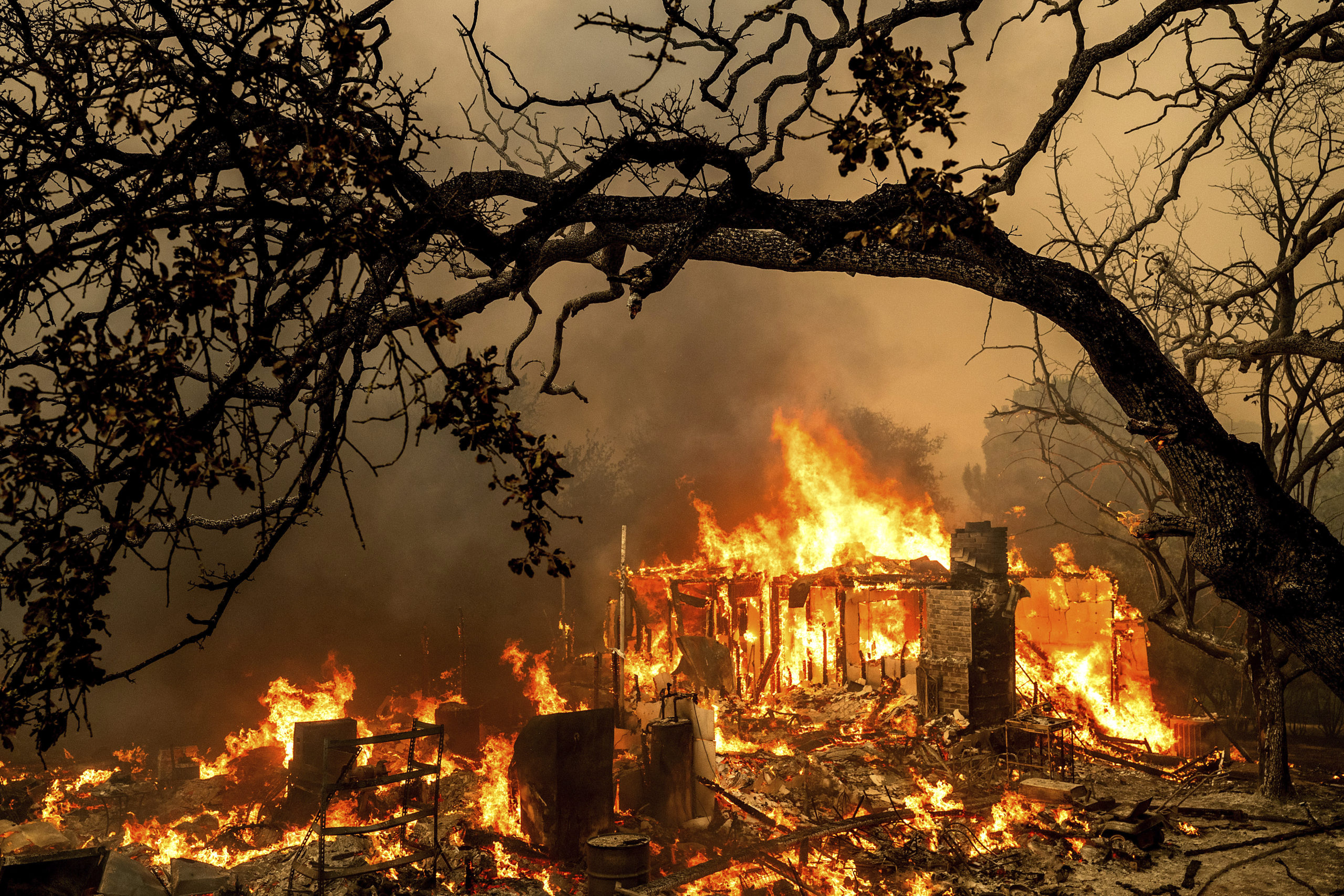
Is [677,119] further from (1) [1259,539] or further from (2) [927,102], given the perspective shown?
(1) [1259,539]

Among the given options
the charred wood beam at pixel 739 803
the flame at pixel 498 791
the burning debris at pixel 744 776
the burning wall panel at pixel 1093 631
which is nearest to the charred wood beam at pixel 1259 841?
the burning debris at pixel 744 776

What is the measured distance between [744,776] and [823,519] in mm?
23982

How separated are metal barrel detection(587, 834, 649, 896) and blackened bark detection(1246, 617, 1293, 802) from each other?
9694 millimetres

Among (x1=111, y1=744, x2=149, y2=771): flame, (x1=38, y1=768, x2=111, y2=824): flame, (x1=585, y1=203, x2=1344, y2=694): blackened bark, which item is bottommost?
(x1=111, y1=744, x2=149, y2=771): flame

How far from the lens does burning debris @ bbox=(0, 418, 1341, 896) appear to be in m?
10.7

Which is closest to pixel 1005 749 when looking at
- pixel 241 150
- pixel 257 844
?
pixel 257 844

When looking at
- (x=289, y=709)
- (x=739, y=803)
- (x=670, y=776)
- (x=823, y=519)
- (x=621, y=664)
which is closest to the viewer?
(x=739, y=803)

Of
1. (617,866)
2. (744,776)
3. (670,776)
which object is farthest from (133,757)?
(617,866)

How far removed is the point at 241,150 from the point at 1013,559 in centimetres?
2795

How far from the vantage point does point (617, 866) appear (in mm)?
10211

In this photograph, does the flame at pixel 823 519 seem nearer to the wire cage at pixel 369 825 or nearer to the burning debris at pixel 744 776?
the burning debris at pixel 744 776

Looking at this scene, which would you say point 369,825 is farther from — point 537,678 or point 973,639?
point 537,678

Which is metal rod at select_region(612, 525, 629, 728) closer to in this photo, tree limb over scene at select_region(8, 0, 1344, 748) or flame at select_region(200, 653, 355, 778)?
flame at select_region(200, 653, 355, 778)

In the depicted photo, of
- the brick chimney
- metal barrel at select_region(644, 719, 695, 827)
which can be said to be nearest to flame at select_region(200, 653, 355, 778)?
metal barrel at select_region(644, 719, 695, 827)
